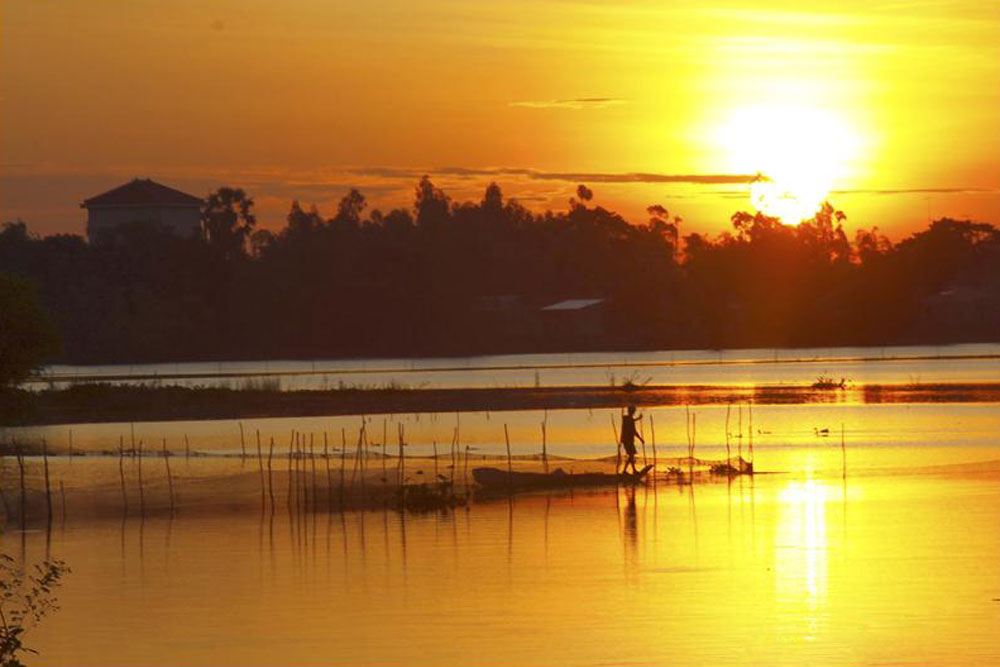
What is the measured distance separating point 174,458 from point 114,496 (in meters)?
6.57

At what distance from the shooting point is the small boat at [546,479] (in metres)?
33.1

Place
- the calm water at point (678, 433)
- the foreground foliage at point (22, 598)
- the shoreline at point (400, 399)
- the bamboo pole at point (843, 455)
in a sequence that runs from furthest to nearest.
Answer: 1. the shoreline at point (400, 399)
2. the calm water at point (678, 433)
3. the bamboo pole at point (843, 455)
4. the foreground foliage at point (22, 598)

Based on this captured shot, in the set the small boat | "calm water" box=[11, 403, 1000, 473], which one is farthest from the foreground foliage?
"calm water" box=[11, 403, 1000, 473]

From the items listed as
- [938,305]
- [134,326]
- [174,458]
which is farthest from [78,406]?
[938,305]

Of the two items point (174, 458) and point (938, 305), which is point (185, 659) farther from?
point (938, 305)

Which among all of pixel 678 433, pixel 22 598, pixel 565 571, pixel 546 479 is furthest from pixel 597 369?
pixel 22 598

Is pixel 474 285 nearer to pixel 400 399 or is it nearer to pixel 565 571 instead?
pixel 400 399

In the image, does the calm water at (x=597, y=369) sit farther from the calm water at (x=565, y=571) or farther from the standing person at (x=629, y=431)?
the standing person at (x=629, y=431)

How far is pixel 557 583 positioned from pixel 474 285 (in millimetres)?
96523

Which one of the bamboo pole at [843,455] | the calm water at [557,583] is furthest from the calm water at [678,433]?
the calm water at [557,583]

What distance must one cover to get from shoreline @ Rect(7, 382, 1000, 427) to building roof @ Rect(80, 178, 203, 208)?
57.8 meters

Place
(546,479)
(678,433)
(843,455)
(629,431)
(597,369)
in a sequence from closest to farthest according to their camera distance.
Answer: (629,431) → (546,479) → (843,455) → (678,433) → (597,369)

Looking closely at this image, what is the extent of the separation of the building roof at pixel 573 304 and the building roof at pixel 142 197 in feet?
82.3

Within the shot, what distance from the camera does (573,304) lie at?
117062 mm
